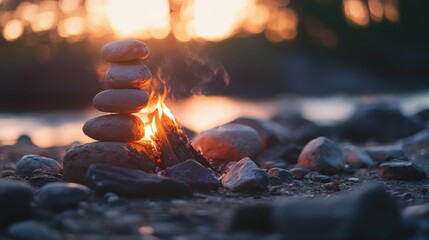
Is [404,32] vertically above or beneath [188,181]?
above

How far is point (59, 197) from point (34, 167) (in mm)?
Result: 2345

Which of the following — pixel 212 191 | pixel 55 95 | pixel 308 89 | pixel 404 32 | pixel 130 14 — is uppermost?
pixel 404 32

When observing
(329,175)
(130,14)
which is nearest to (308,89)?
(130,14)

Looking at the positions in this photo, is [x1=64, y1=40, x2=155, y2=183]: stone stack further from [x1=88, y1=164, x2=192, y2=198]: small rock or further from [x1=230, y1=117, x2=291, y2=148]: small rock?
[x1=230, y1=117, x2=291, y2=148]: small rock

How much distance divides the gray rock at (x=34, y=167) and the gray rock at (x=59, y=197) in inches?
81.0

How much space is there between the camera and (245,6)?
5353 cm

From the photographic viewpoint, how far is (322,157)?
8.01 metres

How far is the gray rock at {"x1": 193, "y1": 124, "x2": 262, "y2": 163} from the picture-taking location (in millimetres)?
8398

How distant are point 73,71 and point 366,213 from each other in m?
34.2

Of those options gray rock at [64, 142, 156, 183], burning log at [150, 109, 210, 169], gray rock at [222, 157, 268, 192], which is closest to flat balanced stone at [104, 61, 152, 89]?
burning log at [150, 109, 210, 169]

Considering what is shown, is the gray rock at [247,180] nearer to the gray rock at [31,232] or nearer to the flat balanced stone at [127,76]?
the flat balanced stone at [127,76]

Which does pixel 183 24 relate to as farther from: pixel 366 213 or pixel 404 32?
pixel 404 32

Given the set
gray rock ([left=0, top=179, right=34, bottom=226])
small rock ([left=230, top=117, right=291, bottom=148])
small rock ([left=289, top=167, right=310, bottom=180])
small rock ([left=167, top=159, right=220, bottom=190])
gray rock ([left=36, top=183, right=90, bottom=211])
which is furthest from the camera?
small rock ([left=230, top=117, right=291, bottom=148])

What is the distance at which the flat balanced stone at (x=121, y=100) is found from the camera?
6.80 metres
